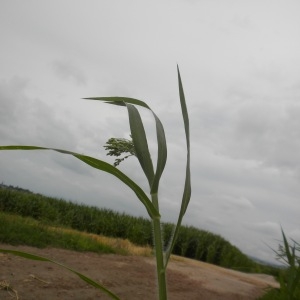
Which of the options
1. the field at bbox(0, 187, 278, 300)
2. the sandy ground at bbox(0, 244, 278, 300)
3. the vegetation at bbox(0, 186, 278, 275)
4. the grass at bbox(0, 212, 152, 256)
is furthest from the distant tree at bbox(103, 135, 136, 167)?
the vegetation at bbox(0, 186, 278, 275)

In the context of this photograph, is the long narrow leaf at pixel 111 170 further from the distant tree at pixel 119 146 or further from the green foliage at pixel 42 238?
the green foliage at pixel 42 238

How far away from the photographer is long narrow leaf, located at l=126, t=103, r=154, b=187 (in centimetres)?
71

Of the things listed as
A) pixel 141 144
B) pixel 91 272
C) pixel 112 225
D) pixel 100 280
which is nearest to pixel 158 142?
pixel 141 144

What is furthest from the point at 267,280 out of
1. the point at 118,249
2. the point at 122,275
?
the point at 122,275

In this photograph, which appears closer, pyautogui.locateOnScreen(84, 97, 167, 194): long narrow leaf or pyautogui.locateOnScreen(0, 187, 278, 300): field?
pyautogui.locateOnScreen(84, 97, 167, 194): long narrow leaf

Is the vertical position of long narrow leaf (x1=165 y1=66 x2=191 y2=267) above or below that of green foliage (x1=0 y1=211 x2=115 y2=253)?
above

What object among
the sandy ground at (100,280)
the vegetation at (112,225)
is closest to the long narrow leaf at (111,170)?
the sandy ground at (100,280)

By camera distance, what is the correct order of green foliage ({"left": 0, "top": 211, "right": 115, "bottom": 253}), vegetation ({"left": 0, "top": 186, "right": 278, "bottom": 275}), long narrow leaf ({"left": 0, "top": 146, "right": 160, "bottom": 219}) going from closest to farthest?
long narrow leaf ({"left": 0, "top": 146, "right": 160, "bottom": 219}) < green foliage ({"left": 0, "top": 211, "right": 115, "bottom": 253}) < vegetation ({"left": 0, "top": 186, "right": 278, "bottom": 275})

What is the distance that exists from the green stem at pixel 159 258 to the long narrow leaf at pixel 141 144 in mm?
56

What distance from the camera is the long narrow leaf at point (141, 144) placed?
2.34ft

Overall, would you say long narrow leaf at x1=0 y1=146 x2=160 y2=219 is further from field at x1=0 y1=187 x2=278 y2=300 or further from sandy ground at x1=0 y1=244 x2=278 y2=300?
sandy ground at x1=0 y1=244 x2=278 y2=300

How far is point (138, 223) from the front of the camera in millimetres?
9367

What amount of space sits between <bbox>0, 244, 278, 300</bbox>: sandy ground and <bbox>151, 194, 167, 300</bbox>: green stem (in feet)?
6.72

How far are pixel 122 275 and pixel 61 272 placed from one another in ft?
2.33
